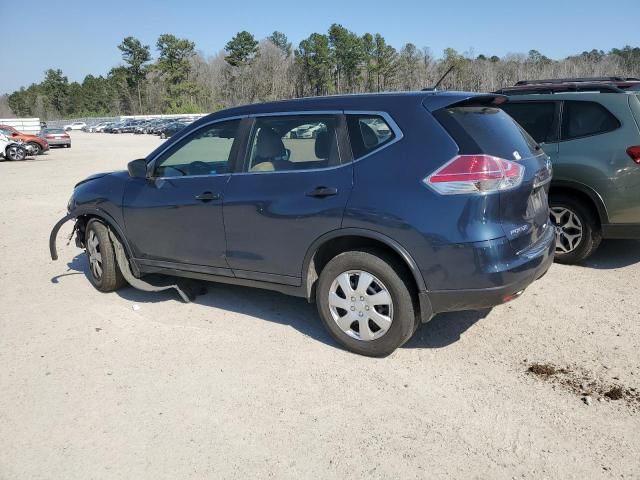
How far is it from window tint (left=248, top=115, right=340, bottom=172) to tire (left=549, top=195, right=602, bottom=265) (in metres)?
3.00

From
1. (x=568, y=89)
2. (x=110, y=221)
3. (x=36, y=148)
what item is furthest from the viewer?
(x=36, y=148)

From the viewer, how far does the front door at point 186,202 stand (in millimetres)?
4480

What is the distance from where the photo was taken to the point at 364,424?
10.4 feet

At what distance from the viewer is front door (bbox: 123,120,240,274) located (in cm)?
448

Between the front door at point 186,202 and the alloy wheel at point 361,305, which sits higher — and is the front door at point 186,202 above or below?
above

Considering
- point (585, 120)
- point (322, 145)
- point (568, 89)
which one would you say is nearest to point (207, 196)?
point (322, 145)

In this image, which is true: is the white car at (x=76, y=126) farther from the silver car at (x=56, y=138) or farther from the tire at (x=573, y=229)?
the tire at (x=573, y=229)

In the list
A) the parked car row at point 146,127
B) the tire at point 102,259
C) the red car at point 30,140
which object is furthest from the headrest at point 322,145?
the parked car row at point 146,127

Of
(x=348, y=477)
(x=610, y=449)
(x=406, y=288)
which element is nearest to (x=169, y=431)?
(x=348, y=477)

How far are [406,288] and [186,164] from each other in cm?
236

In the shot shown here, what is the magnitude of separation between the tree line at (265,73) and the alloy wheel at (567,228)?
94.2 m

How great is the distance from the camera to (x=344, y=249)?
157 inches

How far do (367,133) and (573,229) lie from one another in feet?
10.2

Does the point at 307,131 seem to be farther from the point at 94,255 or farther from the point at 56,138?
the point at 56,138
